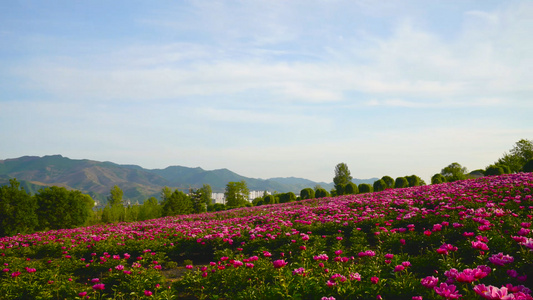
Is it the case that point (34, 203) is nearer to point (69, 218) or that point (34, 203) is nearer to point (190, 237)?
point (69, 218)

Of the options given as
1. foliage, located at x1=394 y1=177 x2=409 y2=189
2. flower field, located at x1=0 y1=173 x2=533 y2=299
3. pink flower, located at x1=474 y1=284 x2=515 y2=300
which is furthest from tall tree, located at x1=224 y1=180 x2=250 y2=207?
pink flower, located at x1=474 y1=284 x2=515 y2=300

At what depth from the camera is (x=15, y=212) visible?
Answer: 2222 centimetres

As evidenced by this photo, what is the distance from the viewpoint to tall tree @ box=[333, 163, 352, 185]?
294 feet

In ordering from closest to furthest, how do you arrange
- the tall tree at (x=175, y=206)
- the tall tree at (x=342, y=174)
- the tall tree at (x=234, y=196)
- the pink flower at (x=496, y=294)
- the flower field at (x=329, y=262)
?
the pink flower at (x=496, y=294) < the flower field at (x=329, y=262) < the tall tree at (x=175, y=206) < the tall tree at (x=234, y=196) < the tall tree at (x=342, y=174)

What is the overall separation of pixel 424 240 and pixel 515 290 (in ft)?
14.9

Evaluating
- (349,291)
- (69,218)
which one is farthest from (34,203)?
(349,291)

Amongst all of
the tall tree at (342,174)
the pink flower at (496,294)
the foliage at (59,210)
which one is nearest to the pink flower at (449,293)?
the pink flower at (496,294)

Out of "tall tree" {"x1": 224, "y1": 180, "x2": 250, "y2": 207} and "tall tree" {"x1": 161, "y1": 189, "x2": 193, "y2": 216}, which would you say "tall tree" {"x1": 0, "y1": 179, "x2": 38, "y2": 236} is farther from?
"tall tree" {"x1": 224, "y1": 180, "x2": 250, "y2": 207}

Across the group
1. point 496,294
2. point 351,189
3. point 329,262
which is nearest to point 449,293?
point 496,294

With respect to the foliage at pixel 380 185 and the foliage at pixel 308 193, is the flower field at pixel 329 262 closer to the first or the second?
the foliage at pixel 380 185

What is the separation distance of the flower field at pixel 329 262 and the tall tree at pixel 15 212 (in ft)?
33.7

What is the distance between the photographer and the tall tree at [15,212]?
21641 mm

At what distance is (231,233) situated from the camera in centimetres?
1095

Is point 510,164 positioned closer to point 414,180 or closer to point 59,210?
point 414,180
